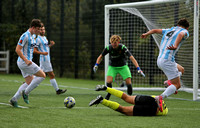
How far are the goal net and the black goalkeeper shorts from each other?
511 centimetres

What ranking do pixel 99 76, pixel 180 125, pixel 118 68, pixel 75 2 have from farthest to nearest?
pixel 75 2 → pixel 99 76 → pixel 118 68 → pixel 180 125

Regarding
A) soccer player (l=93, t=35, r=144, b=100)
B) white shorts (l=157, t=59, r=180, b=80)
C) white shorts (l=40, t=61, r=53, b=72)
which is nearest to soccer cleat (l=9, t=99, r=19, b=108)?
soccer player (l=93, t=35, r=144, b=100)

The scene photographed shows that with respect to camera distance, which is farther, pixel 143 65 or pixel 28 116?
pixel 143 65

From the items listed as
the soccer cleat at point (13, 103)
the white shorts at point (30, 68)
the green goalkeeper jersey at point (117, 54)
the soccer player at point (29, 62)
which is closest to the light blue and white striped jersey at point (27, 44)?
the soccer player at point (29, 62)

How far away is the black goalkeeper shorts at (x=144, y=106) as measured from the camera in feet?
20.1

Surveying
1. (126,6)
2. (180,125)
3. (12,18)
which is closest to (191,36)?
(126,6)

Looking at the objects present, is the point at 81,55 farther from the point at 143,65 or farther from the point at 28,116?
the point at 28,116

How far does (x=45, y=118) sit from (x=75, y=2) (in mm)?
13713

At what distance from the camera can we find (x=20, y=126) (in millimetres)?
4984

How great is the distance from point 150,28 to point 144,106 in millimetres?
6675

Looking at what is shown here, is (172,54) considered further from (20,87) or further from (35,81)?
(20,87)

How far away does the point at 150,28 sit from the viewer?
1249 cm

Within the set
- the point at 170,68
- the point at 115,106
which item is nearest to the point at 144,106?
the point at 115,106

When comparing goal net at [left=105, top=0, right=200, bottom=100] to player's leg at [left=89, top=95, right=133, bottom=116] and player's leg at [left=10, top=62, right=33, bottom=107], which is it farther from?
player's leg at [left=89, top=95, right=133, bottom=116]
